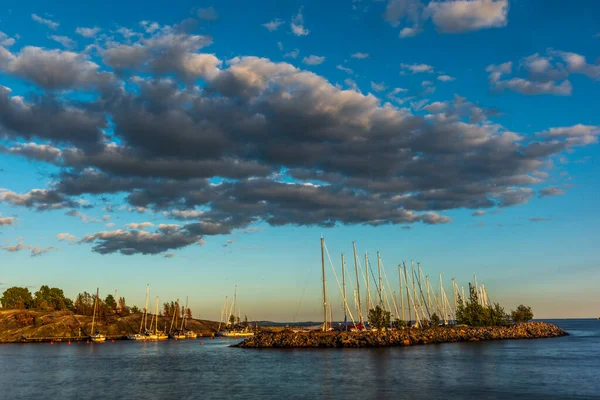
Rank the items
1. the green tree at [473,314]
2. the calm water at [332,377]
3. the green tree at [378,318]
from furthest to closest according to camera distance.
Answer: the green tree at [473,314]
the green tree at [378,318]
the calm water at [332,377]

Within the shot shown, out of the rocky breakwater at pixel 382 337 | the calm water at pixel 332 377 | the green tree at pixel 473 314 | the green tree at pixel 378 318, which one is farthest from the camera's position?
the green tree at pixel 473 314

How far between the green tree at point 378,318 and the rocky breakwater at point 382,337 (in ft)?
11.0

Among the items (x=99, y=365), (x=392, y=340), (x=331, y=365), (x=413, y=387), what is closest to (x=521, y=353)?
(x=392, y=340)

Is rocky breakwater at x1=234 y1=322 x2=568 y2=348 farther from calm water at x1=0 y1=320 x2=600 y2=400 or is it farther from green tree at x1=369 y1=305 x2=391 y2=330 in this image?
calm water at x1=0 y1=320 x2=600 y2=400

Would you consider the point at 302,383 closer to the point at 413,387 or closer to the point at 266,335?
the point at 413,387

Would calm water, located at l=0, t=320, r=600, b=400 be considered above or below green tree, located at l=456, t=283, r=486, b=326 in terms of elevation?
below

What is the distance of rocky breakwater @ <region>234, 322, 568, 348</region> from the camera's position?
4592 inches

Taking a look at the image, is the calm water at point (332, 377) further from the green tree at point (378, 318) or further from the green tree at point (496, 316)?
the green tree at point (496, 316)

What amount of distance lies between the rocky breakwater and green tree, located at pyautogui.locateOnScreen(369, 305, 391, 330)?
3.36 meters

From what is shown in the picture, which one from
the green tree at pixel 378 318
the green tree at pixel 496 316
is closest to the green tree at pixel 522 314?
the green tree at pixel 496 316

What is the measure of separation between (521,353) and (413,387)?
53.0m

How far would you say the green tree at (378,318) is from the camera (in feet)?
436

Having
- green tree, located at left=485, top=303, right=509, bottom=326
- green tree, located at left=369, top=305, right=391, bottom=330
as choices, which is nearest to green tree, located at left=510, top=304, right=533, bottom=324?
green tree, located at left=485, top=303, right=509, bottom=326

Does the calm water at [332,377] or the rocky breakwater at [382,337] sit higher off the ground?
the rocky breakwater at [382,337]
